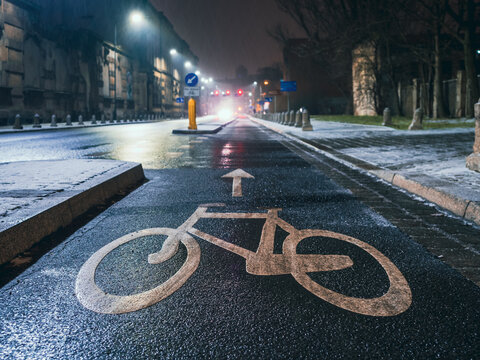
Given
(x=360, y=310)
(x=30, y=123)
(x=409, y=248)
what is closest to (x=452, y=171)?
(x=409, y=248)

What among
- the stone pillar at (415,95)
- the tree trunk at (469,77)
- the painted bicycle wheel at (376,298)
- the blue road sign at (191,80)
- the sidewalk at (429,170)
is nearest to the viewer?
the painted bicycle wheel at (376,298)

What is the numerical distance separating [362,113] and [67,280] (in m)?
41.9

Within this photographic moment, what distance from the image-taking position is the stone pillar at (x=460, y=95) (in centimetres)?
2500

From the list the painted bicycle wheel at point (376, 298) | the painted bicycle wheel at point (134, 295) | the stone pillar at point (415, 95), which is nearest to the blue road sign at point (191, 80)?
the stone pillar at point (415, 95)

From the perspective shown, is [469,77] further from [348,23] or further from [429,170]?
[429,170]

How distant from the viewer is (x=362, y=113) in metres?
41.9

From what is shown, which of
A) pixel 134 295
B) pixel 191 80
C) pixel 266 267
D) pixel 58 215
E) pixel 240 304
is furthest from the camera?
pixel 191 80

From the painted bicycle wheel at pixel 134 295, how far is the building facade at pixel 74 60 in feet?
99.1

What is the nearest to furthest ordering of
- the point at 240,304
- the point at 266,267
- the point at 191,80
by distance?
1. the point at 240,304
2. the point at 266,267
3. the point at 191,80

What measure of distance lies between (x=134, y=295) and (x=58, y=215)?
185 cm

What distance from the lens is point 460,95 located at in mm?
25484

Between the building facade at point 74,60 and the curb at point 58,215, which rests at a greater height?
the building facade at point 74,60

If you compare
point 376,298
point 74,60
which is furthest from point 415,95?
point 376,298

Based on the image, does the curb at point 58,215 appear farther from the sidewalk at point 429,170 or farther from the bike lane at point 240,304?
the sidewalk at point 429,170
